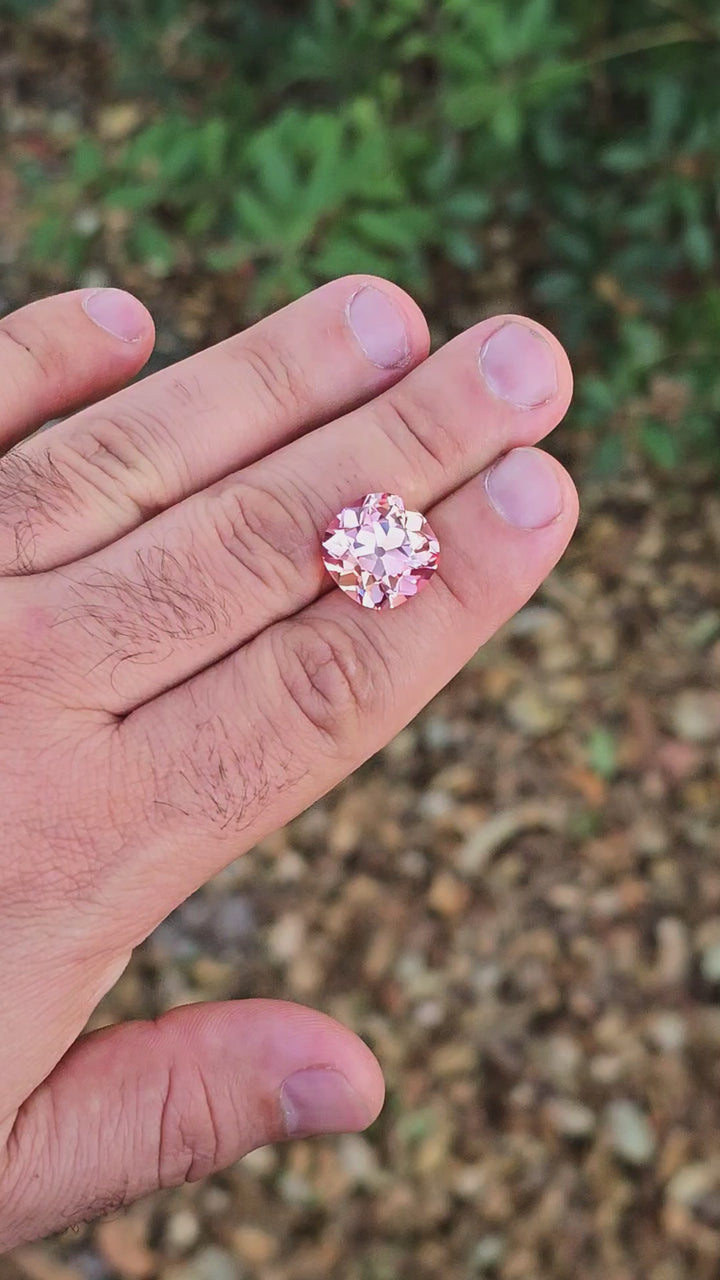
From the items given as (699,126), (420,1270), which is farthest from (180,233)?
(420,1270)

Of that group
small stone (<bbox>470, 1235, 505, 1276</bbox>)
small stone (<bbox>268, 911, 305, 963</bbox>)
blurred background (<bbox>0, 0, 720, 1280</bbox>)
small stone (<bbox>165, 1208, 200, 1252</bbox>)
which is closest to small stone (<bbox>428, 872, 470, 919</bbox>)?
blurred background (<bbox>0, 0, 720, 1280</bbox>)

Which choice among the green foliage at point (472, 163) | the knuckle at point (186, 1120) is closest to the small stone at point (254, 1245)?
the knuckle at point (186, 1120)

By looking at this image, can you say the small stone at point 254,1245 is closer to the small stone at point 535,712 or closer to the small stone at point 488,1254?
the small stone at point 488,1254

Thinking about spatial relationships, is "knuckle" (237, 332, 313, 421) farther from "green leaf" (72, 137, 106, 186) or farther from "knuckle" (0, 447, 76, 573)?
"green leaf" (72, 137, 106, 186)

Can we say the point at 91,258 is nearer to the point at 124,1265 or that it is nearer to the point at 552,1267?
the point at 124,1265

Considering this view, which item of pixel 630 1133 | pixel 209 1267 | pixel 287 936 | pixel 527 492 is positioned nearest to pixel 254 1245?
pixel 209 1267
